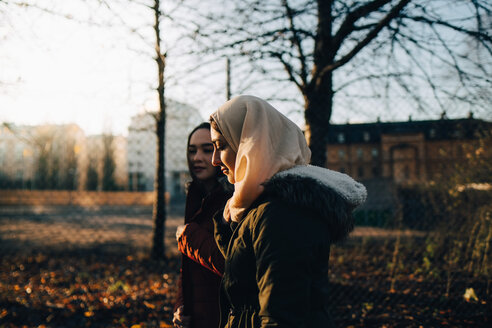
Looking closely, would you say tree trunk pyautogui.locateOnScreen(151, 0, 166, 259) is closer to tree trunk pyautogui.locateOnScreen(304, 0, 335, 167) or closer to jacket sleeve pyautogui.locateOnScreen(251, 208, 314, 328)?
tree trunk pyautogui.locateOnScreen(304, 0, 335, 167)

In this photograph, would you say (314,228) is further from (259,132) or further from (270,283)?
(259,132)

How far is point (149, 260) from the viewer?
6.50 metres

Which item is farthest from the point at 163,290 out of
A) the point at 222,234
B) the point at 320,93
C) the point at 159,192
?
the point at 222,234

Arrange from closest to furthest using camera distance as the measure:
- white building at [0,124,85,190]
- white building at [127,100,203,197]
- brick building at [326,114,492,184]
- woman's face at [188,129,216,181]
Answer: woman's face at [188,129,216,181] → brick building at [326,114,492,184] → white building at [127,100,203,197] → white building at [0,124,85,190]

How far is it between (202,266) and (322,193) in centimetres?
107

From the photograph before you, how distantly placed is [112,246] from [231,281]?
8.20 meters

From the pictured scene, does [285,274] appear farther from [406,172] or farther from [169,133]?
[169,133]

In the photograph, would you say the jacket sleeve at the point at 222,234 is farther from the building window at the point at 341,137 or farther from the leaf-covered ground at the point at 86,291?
the building window at the point at 341,137

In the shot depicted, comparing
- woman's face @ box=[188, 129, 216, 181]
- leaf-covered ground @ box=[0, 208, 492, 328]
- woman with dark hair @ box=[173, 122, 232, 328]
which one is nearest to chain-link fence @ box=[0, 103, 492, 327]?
leaf-covered ground @ box=[0, 208, 492, 328]

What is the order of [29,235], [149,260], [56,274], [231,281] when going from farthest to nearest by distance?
[29,235] → [149,260] → [56,274] → [231,281]

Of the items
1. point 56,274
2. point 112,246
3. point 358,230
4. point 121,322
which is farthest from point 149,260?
point 358,230

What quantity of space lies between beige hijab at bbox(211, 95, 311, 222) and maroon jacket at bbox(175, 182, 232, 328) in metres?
0.40

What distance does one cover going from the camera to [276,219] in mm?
1115

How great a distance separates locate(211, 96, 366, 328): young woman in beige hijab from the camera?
1055 millimetres
